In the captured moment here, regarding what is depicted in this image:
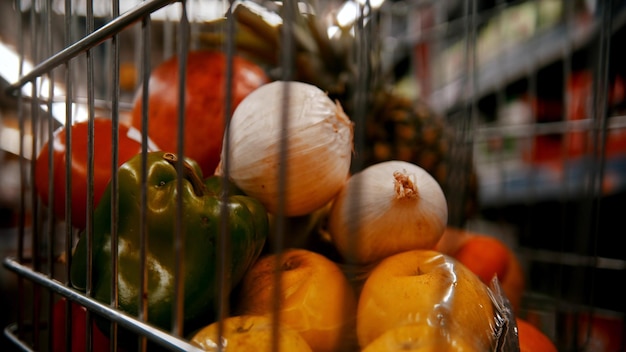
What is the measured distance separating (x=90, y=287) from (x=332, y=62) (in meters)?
0.55

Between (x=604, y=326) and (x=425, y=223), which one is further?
(x=604, y=326)

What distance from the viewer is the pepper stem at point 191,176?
0.34 meters

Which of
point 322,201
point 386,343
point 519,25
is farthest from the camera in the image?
point 519,25

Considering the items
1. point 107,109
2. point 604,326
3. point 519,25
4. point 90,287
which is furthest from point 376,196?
point 519,25

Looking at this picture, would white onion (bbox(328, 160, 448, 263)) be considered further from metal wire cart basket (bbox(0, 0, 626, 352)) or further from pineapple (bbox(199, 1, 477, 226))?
pineapple (bbox(199, 1, 477, 226))

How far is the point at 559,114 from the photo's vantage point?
123 centimetres

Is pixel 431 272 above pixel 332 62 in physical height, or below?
below

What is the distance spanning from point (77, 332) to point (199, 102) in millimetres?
225

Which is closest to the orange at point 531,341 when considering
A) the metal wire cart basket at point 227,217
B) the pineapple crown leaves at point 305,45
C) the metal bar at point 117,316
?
the metal wire cart basket at point 227,217

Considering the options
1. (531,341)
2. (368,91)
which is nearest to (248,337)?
(531,341)

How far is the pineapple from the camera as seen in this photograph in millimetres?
652

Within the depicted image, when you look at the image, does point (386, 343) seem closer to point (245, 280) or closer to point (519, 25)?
point (245, 280)

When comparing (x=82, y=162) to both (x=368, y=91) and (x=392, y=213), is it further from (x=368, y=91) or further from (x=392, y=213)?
(x=368, y=91)

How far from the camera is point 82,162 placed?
44 cm
